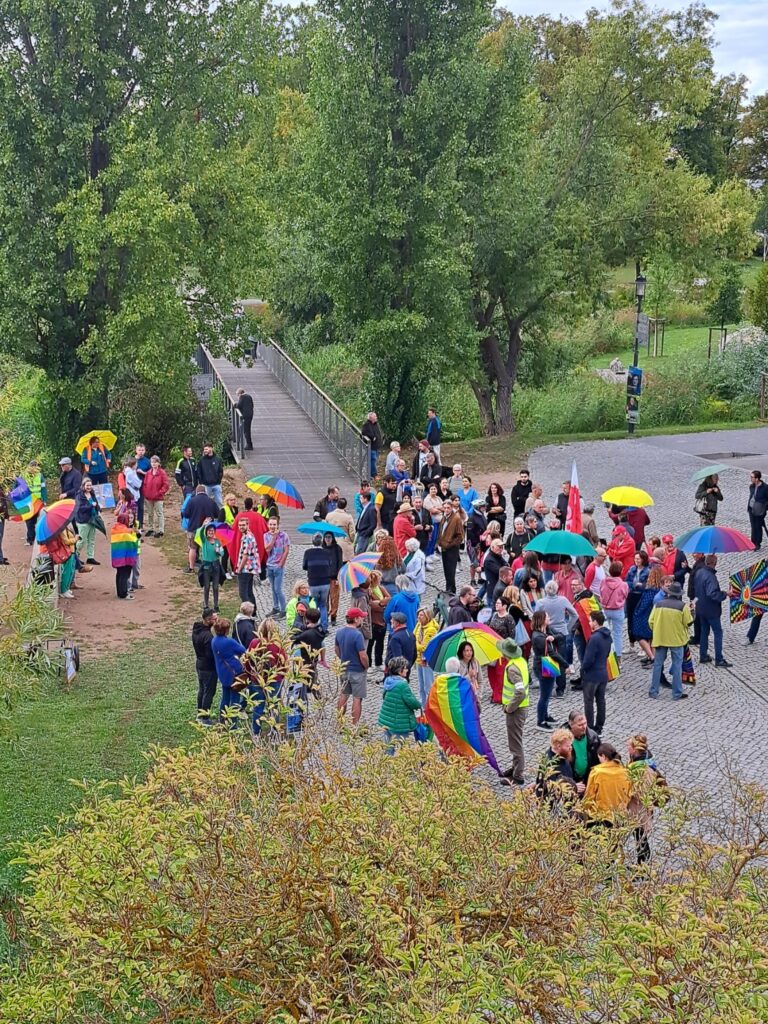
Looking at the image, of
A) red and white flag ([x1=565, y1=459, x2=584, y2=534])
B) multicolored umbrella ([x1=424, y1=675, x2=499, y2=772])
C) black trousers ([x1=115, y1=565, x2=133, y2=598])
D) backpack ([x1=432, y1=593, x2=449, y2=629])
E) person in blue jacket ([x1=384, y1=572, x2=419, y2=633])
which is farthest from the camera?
black trousers ([x1=115, y1=565, x2=133, y2=598])

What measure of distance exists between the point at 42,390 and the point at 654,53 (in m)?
16.8

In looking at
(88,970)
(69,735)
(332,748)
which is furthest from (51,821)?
(88,970)

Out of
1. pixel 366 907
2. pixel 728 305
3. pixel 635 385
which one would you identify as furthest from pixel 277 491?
pixel 728 305

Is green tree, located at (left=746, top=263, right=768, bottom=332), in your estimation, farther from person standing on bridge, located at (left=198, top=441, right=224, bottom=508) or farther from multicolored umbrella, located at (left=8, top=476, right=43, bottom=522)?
multicolored umbrella, located at (left=8, top=476, right=43, bottom=522)

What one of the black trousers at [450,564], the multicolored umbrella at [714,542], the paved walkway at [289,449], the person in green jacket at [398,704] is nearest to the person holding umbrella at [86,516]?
the paved walkway at [289,449]

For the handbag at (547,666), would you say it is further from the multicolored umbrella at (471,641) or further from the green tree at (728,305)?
the green tree at (728,305)

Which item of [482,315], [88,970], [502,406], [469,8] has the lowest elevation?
[88,970]

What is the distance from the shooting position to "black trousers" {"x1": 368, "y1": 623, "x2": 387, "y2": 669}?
15539mm

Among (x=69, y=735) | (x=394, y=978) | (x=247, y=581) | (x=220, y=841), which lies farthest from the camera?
(x=247, y=581)

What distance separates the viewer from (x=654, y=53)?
31.7m

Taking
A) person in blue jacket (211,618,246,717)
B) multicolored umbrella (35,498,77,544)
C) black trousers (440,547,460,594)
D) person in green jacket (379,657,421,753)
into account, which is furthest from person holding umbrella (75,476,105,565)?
person in green jacket (379,657,421,753)

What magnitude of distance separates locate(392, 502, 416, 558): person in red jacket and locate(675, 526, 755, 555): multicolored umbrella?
3.90 metres

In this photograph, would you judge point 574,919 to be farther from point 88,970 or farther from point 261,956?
point 88,970

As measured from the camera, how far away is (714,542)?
1566 centimetres
